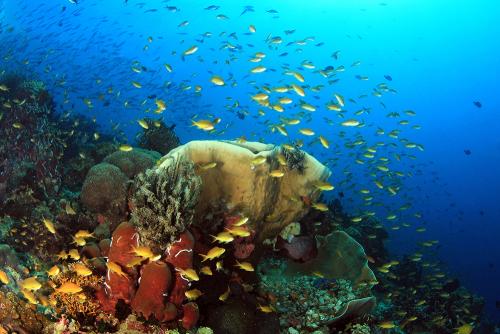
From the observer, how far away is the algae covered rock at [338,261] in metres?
7.79

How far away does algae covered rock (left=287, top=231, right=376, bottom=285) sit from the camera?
7789mm

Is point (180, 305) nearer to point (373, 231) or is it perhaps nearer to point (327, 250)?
point (327, 250)

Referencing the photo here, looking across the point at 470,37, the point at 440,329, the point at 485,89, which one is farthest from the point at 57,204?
the point at 485,89

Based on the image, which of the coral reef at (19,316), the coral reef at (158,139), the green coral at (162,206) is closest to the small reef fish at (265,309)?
the green coral at (162,206)

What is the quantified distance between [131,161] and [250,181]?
14.6 ft

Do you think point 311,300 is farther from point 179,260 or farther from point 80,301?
point 80,301

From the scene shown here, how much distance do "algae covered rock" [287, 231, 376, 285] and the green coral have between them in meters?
4.04

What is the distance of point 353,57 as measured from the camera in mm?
97250

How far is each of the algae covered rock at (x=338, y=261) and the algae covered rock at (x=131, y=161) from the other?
4.77 metres

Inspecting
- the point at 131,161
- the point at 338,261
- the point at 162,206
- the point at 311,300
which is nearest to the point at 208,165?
the point at 162,206

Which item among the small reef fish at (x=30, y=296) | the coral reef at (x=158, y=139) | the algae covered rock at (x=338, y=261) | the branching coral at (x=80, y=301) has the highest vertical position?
the small reef fish at (x=30, y=296)

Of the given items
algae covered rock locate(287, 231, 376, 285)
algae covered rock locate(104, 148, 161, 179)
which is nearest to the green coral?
algae covered rock locate(287, 231, 376, 285)

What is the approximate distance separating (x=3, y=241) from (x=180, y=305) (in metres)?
5.34

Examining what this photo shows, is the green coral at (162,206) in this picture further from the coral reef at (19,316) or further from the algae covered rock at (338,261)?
the algae covered rock at (338,261)
